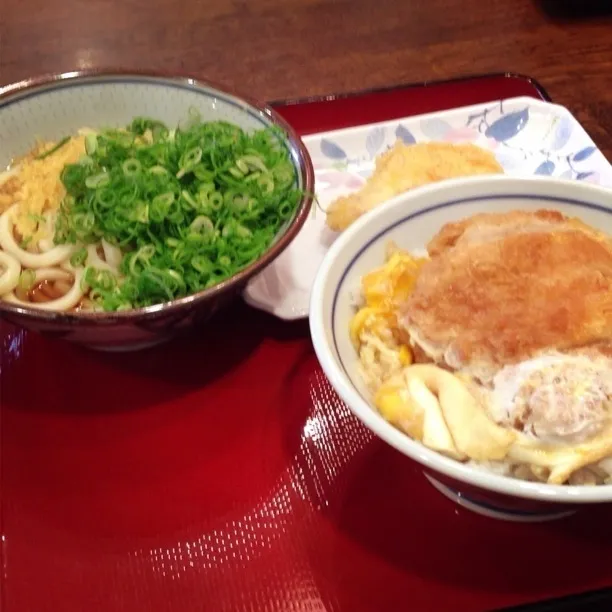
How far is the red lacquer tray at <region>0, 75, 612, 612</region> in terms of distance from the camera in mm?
949

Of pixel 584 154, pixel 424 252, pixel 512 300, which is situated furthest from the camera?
pixel 584 154

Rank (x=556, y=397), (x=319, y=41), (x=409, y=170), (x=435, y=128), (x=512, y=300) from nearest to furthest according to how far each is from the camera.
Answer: (x=556, y=397), (x=512, y=300), (x=409, y=170), (x=435, y=128), (x=319, y=41)

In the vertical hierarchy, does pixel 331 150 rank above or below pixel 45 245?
below

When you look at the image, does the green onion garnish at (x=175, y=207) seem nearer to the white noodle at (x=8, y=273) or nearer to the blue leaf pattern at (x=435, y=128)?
the white noodle at (x=8, y=273)

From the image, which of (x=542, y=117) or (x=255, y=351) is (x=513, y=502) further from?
(x=542, y=117)

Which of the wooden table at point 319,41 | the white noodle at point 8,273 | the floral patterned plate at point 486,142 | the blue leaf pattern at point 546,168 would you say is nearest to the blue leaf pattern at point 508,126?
the floral patterned plate at point 486,142

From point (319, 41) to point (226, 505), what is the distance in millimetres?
1706

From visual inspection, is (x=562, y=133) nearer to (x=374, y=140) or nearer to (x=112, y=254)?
(x=374, y=140)

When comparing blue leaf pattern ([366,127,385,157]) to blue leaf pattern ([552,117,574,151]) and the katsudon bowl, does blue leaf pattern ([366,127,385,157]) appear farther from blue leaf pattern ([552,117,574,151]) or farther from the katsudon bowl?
the katsudon bowl

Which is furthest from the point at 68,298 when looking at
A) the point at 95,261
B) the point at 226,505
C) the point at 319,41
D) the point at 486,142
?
the point at 319,41

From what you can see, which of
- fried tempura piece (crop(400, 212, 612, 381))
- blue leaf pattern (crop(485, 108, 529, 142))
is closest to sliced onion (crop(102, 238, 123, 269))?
fried tempura piece (crop(400, 212, 612, 381))

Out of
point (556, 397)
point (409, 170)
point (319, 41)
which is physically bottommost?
point (319, 41)

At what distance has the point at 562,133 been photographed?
5.22 feet

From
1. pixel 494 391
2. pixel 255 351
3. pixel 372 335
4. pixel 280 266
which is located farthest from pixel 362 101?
pixel 494 391
